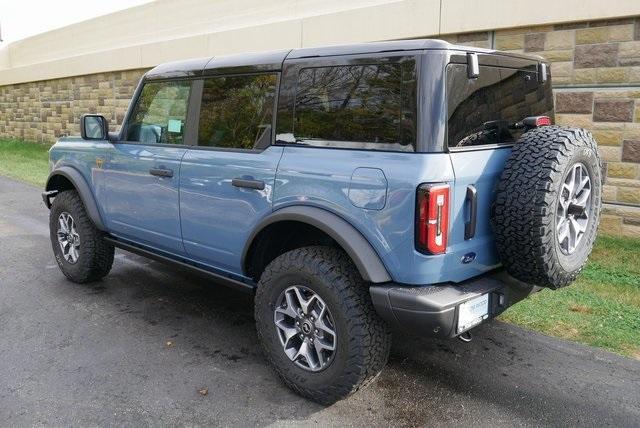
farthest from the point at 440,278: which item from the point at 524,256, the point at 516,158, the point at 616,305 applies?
the point at 616,305

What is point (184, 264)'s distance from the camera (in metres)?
4.01

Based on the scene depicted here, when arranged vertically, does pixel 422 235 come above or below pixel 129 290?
above

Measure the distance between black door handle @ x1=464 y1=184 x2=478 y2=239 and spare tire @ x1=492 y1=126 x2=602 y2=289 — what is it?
0.16 m

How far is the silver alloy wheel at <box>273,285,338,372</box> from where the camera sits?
3033 millimetres

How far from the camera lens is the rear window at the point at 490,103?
284 centimetres

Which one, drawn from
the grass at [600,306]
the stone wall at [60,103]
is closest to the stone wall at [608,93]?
the grass at [600,306]

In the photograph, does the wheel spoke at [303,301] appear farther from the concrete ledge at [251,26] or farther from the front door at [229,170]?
the concrete ledge at [251,26]

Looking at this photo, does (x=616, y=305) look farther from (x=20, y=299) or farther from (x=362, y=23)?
(x=362, y=23)

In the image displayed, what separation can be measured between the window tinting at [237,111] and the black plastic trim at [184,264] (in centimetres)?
85

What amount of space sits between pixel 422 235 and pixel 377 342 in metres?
0.63

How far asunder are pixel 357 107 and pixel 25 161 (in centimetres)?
1397

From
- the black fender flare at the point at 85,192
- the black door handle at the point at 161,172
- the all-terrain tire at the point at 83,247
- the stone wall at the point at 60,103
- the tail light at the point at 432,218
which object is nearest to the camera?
the tail light at the point at 432,218

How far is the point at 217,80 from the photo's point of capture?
375 cm

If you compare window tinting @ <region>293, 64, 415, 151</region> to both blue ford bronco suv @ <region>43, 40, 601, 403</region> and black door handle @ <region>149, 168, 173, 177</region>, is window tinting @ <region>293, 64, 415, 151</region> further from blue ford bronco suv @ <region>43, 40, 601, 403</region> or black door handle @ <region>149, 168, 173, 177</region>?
black door handle @ <region>149, 168, 173, 177</region>
